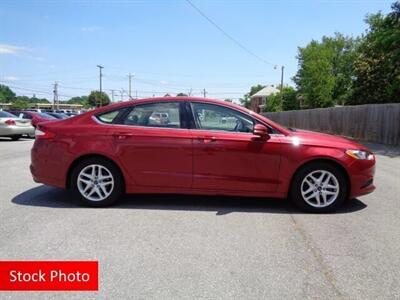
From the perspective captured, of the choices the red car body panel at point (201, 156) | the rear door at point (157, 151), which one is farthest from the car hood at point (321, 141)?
the rear door at point (157, 151)

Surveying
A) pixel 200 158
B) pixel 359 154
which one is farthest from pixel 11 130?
pixel 359 154

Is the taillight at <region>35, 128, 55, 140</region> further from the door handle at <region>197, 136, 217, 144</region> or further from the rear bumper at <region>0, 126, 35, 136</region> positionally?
the rear bumper at <region>0, 126, 35, 136</region>

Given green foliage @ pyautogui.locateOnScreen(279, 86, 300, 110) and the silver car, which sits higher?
green foliage @ pyautogui.locateOnScreen(279, 86, 300, 110)

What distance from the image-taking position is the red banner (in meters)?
3.28

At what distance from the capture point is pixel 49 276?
3469 mm

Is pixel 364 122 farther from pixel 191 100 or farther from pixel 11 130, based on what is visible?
pixel 191 100

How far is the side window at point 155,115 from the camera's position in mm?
5695

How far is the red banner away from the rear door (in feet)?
6.69

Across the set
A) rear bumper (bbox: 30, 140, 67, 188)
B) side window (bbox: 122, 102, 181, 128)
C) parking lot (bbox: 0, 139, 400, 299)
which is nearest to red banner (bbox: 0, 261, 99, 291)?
parking lot (bbox: 0, 139, 400, 299)

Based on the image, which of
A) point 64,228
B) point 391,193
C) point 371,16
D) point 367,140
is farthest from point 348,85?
point 64,228

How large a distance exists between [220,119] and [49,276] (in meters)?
3.11

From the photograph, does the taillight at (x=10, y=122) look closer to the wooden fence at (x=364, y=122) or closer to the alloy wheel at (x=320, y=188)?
the alloy wheel at (x=320, y=188)

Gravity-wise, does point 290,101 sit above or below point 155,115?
above

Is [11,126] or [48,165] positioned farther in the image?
[11,126]
